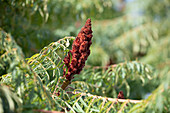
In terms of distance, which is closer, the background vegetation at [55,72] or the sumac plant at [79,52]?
the background vegetation at [55,72]

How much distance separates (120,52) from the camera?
14.6 feet

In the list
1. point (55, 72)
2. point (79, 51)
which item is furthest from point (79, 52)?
point (55, 72)

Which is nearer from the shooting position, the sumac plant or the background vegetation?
the background vegetation

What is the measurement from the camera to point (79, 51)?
107 centimetres

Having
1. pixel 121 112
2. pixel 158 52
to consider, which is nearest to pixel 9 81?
pixel 121 112

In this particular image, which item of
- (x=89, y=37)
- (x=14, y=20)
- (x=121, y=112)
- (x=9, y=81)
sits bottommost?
(x=121, y=112)

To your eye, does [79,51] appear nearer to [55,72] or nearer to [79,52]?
[79,52]

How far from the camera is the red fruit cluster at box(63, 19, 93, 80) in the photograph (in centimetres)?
105

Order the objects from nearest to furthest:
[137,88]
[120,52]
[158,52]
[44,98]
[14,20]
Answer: [44,98] → [14,20] → [137,88] → [120,52] → [158,52]

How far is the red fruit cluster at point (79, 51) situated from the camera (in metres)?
1.05

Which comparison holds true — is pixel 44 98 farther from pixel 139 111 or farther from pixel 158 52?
pixel 158 52

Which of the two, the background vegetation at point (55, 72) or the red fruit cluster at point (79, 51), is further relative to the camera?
the red fruit cluster at point (79, 51)

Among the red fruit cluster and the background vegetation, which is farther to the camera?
the red fruit cluster

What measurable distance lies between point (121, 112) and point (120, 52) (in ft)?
11.7
